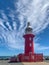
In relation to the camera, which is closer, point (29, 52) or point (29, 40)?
point (29, 52)

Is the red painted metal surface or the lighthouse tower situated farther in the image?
the red painted metal surface

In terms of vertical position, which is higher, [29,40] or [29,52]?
[29,40]

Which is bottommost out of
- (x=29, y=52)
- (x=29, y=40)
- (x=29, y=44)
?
(x=29, y=52)

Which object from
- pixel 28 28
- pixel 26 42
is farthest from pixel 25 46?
pixel 28 28

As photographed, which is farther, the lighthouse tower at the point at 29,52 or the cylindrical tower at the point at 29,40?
the cylindrical tower at the point at 29,40

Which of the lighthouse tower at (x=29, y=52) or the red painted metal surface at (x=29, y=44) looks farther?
the red painted metal surface at (x=29, y=44)

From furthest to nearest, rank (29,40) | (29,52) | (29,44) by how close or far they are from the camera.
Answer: (29,40) < (29,44) < (29,52)

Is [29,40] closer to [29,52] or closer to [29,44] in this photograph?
[29,44]

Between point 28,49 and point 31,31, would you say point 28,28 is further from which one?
point 28,49

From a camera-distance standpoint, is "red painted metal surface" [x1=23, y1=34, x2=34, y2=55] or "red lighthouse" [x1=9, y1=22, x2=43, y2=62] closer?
"red lighthouse" [x1=9, y1=22, x2=43, y2=62]

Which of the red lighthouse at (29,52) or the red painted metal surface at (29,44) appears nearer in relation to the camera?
the red lighthouse at (29,52)

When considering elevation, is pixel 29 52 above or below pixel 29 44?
below

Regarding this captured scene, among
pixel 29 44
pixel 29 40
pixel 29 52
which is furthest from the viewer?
pixel 29 40

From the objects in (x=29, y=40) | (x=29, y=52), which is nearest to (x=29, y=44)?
(x=29, y=40)
